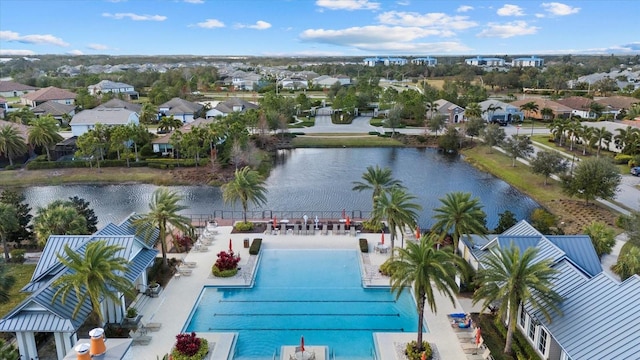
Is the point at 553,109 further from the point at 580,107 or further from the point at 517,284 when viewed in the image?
the point at 517,284

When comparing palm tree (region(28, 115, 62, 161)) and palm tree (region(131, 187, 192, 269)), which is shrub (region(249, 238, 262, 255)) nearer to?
palm tree (region(131, 187, 192, 269))

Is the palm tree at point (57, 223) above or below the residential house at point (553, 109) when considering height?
below

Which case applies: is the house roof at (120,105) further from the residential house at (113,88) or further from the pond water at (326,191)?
the pond water at (326,191)

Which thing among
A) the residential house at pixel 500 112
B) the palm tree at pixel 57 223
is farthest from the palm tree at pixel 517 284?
the residential house at pixel 500 112

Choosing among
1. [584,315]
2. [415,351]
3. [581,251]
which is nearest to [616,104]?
[581,251]

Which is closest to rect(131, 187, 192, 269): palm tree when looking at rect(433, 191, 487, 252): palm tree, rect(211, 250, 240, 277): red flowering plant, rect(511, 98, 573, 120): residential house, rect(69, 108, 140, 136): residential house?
rect(211, 250, 240, 277): red flowering plant

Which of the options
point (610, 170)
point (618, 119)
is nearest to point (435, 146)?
point (610, 170)
